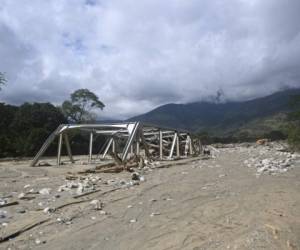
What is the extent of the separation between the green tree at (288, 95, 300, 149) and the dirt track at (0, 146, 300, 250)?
1067cm

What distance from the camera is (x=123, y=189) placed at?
39.2 feet

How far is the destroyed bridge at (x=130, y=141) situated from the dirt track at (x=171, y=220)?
925 centimetres

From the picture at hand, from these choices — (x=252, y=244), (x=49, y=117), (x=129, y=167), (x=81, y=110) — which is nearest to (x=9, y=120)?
(x=49, y=117)

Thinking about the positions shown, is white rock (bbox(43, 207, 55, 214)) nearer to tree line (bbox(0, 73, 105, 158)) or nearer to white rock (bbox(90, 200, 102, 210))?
white rock (bbox(90, 200, 102, 210))

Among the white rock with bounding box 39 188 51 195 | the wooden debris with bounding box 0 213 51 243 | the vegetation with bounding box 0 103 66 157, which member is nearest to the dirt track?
the wooden debris with bounding box 0 213 51 243

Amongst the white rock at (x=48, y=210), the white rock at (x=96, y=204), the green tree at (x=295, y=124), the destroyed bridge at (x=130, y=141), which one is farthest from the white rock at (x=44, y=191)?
the green tree at (x=295, y=124)

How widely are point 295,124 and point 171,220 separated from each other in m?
16.9

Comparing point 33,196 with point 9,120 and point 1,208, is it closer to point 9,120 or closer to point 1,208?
point 1,208

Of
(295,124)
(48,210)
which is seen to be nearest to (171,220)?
(48,210)

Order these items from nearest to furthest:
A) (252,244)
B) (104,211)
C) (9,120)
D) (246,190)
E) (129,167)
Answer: (252,244)
(104,211)
(246,190)
(129,167)
(9,120)

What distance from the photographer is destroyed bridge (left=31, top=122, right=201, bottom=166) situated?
2308cm

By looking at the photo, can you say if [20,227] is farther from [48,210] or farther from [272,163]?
[272,163]

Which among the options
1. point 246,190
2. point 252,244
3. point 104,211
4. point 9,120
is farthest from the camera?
point 9,120

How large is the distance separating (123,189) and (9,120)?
136 feet
